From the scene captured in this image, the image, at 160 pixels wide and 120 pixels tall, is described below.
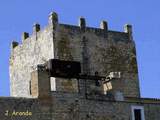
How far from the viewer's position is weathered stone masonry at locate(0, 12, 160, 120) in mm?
35156

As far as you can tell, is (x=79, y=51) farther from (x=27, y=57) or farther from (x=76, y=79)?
(x=27, y=57)

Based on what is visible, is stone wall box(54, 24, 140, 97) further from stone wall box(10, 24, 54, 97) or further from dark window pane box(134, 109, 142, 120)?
dark window pane box(134, 109, 142, 120)

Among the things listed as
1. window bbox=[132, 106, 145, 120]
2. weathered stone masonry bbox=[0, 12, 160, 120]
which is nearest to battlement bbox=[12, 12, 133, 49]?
weathered stone masonry bbox=[0, 12, 160, 120]

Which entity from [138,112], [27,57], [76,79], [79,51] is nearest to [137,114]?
[138,112]

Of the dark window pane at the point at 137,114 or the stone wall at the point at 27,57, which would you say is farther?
the stone wall at the point at 27,57

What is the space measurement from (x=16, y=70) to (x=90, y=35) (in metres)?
7.27

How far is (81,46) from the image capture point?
46.6 metres

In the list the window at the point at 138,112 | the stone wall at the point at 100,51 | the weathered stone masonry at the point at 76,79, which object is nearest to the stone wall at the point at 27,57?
the weathered stone masonry at the point at 76,79

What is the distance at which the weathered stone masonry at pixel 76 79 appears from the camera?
35156 mm

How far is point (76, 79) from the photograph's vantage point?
43.9m

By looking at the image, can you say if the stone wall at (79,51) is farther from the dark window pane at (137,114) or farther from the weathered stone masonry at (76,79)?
the dark window pane at (137,114)

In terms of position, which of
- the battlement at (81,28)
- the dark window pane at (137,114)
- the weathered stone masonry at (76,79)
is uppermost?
the battlement at (81,28)

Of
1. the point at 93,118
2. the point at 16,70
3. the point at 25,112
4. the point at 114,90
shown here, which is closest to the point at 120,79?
the point at 114,90

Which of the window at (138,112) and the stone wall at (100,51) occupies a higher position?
the stone wall at (100,51)
